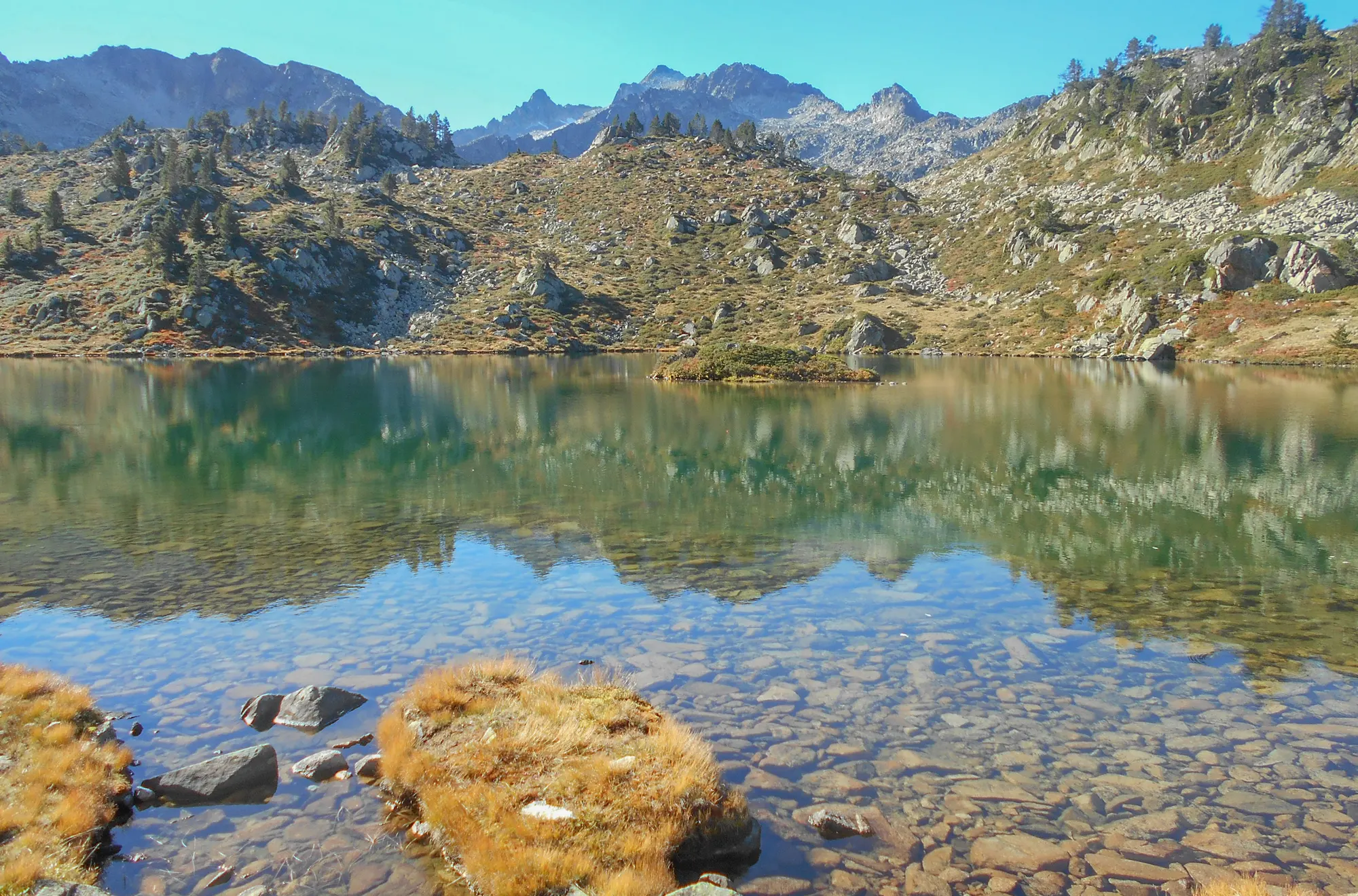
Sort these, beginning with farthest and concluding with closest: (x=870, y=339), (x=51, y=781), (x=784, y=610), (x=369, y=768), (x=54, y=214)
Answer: (x=54, y=214)
(x=870, y=339)
(x=784, y=610)
(x=369, y=768)
(x=51, y=781)

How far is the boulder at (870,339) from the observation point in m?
117

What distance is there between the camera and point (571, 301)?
14288 centimetres

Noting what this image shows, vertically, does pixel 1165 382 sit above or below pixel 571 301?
below

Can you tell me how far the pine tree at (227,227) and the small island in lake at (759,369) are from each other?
94946mm

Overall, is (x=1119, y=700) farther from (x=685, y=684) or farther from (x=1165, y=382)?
(x=1165, y=382)

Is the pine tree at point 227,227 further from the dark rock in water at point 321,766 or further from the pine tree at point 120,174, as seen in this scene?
the dark rock in water at point 321,766

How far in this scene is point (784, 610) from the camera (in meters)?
14.9

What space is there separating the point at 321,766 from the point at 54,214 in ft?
568

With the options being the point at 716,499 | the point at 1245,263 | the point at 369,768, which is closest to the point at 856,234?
the point at 1245,263

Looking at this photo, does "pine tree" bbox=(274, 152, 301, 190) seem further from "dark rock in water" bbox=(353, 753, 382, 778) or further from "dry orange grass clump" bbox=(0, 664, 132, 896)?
"dark rock in water" bbox=(353, 753, 382, 778)

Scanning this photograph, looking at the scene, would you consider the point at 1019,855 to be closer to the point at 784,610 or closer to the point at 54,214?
the point at 784,610

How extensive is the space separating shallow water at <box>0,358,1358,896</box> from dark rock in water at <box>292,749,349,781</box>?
25 centimetres

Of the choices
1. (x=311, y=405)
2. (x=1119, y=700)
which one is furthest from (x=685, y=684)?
(x=311, y=405)

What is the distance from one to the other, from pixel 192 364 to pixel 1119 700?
346 ft
